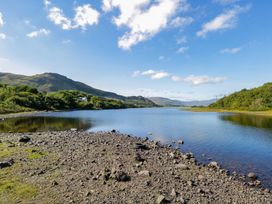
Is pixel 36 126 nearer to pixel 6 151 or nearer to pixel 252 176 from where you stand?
pixel 6 151

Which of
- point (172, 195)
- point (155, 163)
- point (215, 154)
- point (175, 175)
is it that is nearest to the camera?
point (172, 195)

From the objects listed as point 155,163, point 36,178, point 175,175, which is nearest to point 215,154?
point 155,163

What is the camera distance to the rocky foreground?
60.5ft

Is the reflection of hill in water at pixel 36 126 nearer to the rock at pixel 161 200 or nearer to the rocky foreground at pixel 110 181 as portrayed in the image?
the rocky foreground at pixel 110 181

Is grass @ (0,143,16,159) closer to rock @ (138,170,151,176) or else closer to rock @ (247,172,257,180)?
rock @ (138,170,151,176)

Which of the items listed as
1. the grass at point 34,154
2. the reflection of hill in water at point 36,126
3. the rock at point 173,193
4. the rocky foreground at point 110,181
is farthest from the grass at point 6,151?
the reflection of hill in water at point 36,126

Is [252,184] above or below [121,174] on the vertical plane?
below

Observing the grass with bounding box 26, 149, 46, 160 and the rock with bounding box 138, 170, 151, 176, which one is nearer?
Answer: the rock with bounding box 138, 170, 151, 176

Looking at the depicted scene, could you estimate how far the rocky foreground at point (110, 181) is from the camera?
60.5 feet

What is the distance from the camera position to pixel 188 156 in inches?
1404

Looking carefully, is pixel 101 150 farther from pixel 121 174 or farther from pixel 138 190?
pixel 138 190

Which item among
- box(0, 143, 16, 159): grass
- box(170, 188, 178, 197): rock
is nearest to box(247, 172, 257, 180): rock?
box(170, 188, 178, 197): rock

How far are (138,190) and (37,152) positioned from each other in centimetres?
1744

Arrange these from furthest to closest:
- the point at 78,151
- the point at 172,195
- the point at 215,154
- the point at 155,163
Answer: the point at 215,154 → the point at 78,151 → the point at 155,163 → the point at 172,195
